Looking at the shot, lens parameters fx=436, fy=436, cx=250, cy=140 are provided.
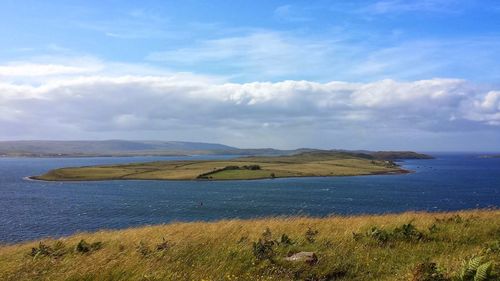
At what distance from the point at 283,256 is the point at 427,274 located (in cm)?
454

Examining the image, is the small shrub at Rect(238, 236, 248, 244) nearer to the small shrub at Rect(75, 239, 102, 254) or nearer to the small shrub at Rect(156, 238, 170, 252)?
the small shrub at Rect(156, 238, 170, 252)

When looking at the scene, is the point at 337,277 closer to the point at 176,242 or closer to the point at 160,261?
the point at 160,261

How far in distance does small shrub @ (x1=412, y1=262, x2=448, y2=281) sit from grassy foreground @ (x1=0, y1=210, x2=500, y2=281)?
2cm

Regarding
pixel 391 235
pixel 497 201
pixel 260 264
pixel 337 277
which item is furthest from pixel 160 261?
pixel 497 201

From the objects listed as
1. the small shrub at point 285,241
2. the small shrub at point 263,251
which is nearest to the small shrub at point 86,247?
the small shrub at point 263,251

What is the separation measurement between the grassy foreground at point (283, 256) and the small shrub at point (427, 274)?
19 mm

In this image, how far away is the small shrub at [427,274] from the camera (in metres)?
8.72

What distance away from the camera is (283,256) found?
12.4 meters

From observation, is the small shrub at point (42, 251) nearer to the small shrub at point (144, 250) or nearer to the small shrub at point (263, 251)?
the small shrub at point (144, 250)

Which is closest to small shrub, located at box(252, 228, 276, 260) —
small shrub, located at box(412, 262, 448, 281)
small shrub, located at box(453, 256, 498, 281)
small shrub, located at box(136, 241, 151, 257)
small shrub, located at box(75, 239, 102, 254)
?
small shrub, located at box(136, 241, 151, 257)

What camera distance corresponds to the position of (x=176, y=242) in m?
13.9

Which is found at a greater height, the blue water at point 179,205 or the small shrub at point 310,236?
the small shrub at point 310,236

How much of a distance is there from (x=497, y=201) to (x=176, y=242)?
333 ft

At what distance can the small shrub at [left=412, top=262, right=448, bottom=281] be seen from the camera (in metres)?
8.72
